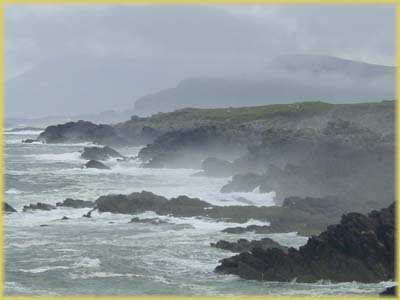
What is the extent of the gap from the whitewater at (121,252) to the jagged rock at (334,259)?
0.47 metres

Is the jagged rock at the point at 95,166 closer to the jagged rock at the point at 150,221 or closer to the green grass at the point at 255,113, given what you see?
the jagged rock at the point at 150,221

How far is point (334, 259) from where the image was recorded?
23.7m

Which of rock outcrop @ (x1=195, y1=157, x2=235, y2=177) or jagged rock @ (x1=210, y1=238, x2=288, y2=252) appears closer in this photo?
jagged rock @ (x1=210, y1=238, x2=288, y2=252)

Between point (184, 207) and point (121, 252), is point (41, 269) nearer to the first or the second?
point (121, 252)

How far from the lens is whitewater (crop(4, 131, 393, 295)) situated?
2253 centimetres

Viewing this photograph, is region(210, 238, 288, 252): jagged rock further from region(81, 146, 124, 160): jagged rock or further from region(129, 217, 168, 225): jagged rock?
region(81, 146, 124, 160): jagged rock

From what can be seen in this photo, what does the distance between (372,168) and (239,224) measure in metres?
12.5

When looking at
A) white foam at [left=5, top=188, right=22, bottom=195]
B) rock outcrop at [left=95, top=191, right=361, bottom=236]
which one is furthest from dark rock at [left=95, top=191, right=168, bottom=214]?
white foam at [left=5, top=188, right=22, bottom=195]

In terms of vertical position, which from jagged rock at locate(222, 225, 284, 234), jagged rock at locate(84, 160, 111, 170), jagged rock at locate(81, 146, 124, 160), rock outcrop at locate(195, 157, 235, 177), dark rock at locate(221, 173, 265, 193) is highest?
jagged rock at locate(81, 146, 124, 160)

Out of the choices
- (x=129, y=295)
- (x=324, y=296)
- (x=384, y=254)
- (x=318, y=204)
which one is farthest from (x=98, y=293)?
(x=318, y=204)

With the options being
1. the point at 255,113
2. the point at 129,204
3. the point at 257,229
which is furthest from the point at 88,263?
the point at 255,113

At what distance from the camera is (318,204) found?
1458 inches

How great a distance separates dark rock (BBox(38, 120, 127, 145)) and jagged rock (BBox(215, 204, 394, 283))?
81.7 m

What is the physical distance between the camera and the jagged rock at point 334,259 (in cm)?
2336
